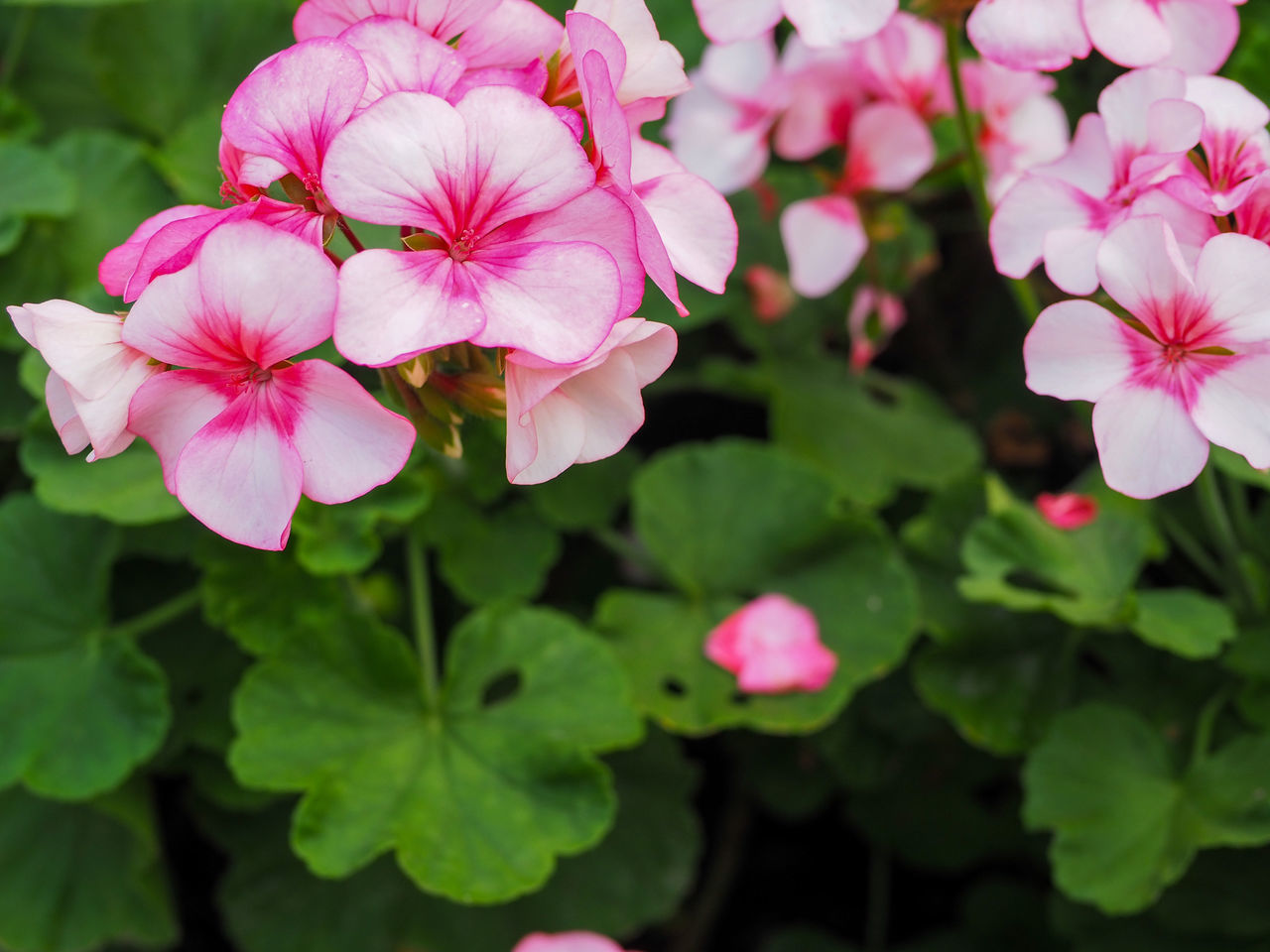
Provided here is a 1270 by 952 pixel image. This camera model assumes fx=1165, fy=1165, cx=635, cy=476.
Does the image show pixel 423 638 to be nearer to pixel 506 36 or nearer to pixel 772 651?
pixel 772 651

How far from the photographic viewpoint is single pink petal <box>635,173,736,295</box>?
64 cm

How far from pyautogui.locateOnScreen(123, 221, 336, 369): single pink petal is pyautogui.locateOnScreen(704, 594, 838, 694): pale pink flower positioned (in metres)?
0.62

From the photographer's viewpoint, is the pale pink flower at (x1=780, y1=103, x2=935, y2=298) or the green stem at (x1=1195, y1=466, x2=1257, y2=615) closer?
the green stem at (x1=1195, y1=466, x2=1257, y2=615)

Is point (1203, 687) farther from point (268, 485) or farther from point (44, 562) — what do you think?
point (44, 562)

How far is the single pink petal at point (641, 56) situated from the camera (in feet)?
2.06

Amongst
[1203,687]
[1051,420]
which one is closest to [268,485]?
[1203,687]

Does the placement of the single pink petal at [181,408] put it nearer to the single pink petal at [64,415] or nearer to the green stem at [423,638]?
the single pink petal at [64,415]

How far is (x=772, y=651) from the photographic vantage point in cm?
106

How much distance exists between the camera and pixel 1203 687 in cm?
113

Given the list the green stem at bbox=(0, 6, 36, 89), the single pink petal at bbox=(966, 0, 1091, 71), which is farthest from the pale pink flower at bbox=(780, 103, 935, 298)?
the green stem at bbox=(0, 6, 36, 89)

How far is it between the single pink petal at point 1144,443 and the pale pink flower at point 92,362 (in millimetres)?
494

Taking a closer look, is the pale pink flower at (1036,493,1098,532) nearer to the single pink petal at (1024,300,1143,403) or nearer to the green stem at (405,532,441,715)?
the single pink petal at (1024,300,1143,403)

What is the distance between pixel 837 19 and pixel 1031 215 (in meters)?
0.17

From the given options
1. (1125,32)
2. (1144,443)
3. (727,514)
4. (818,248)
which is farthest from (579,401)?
(727,514)
